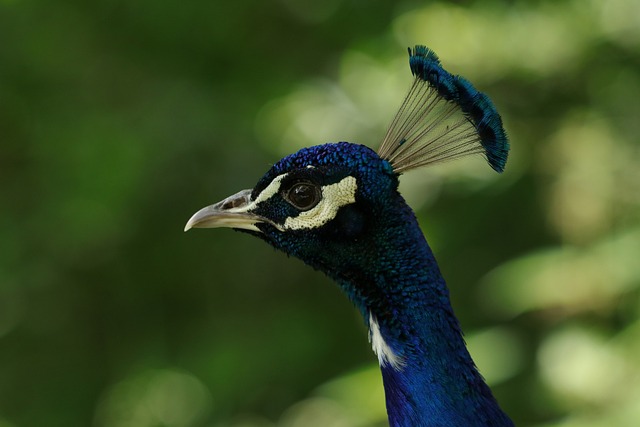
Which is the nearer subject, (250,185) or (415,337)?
(415,337)

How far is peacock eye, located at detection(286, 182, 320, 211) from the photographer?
117 centimetres

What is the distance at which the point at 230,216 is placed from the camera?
1.20 metres

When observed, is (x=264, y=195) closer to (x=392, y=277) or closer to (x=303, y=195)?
(x=303, y=195)

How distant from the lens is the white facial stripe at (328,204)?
116 cm

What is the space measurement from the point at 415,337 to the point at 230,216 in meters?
0.30

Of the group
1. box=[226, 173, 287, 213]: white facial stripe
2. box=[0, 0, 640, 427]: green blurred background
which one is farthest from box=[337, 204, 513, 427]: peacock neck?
box=[0, 0, 640, 427]: green blurred background

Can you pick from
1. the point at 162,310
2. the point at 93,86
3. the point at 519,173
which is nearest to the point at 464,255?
the point at 519,173

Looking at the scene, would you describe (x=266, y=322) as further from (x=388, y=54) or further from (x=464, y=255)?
(x=388, y=54)

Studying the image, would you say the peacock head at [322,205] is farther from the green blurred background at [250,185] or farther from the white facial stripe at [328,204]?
the green blurred background at [250,185]

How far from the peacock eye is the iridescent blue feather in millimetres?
111

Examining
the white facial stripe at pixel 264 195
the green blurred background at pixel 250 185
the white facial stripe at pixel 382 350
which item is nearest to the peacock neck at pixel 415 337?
the white facial stripe at pixel 382 350

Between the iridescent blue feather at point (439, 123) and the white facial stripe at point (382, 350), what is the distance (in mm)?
213

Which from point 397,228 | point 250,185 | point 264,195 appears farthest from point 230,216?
point 250,185

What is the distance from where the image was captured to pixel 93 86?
2.24 m
